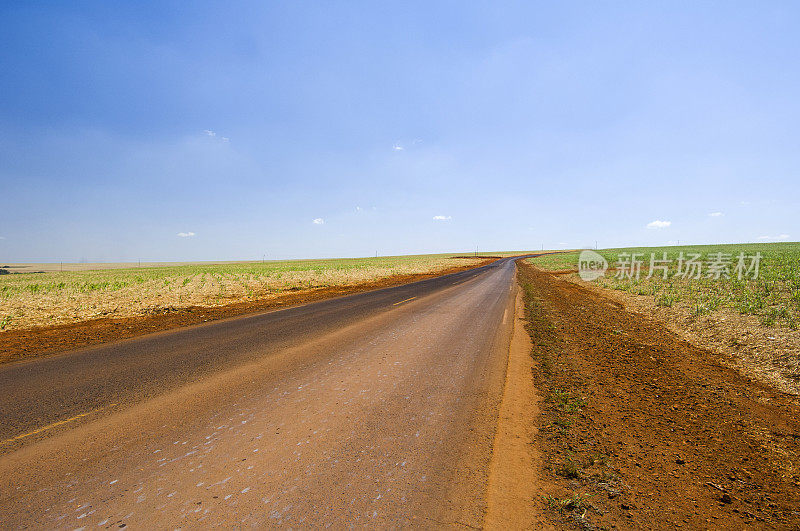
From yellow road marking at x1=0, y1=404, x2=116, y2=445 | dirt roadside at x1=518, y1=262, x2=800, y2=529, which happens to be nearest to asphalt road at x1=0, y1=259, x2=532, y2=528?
yellow road marking at x1=0, y1=404, x2=116, y2=445

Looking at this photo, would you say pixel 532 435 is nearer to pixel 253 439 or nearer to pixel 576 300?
pixel 253 439

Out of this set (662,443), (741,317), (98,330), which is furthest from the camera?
(98,330)

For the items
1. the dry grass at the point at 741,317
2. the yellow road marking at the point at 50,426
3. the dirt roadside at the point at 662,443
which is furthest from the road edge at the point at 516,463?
the yellow road marking at the point at 50,426

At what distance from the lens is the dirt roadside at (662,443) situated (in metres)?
2.45

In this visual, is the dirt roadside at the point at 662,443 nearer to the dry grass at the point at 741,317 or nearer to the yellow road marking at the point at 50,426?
the dry grass at the point at 741,317

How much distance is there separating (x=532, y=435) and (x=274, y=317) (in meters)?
8.85

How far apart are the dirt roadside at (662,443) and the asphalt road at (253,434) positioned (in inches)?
29.7

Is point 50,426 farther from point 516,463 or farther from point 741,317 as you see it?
point 741,317

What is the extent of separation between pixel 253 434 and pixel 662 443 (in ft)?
14.2

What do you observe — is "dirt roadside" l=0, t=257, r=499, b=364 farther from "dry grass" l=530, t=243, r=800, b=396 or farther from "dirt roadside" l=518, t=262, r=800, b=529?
"dry grass" l=530, t=243, r=800, b=396

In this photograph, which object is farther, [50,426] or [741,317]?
[741,317]

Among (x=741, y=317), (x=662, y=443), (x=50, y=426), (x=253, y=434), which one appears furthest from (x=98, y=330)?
(x=741, y=317)

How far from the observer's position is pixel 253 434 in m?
3.58

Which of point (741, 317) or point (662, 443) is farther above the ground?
point (741, 317)
